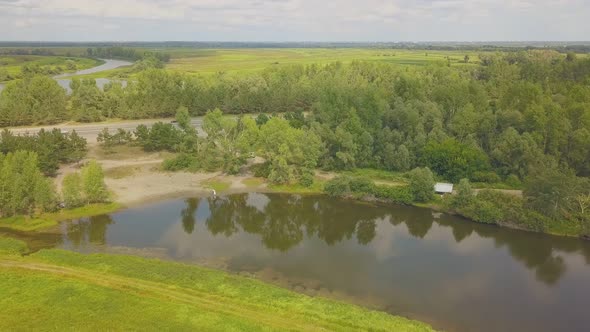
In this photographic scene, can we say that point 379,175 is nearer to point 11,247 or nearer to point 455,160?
point 455,160

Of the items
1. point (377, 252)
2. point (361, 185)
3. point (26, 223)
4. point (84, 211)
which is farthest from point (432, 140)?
point (26, 223)

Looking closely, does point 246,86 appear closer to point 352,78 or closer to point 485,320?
point 352,78

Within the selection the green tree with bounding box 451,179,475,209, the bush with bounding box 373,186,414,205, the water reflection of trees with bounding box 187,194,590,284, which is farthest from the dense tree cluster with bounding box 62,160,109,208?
the green tree with bounding box 451,179,475,209

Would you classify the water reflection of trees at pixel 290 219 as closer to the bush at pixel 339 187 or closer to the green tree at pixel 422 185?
the bush at pixel 339 187

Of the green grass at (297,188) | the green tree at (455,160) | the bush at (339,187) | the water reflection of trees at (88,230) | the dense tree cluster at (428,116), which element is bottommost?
the water reflection of trees at (88,230)

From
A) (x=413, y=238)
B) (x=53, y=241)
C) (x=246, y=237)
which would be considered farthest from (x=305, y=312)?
(x=53, y=241)

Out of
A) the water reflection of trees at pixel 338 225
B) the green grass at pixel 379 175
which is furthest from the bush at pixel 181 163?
the green grass at pixel 379 175

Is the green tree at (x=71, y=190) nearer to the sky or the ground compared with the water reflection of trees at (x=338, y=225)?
nearer to the sky
